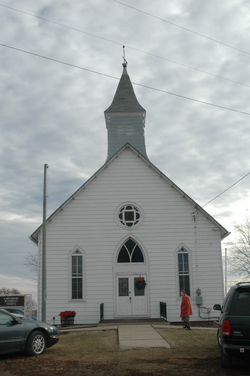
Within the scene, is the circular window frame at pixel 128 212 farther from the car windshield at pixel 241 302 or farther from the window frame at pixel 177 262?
the car windshield at pixel 241 302

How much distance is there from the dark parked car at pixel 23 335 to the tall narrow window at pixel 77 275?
28.3 feet

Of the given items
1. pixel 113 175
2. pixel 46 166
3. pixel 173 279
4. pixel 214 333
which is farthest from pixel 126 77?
pixel 214 333

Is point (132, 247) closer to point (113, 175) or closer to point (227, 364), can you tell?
point (113, 175)

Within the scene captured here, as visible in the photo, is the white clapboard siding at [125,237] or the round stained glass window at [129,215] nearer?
the white clapboard siding at [125,237]

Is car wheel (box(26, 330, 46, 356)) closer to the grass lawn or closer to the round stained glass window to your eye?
the grass lawn

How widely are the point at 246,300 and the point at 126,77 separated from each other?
24.9 meters

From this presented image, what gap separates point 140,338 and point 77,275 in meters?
7.49

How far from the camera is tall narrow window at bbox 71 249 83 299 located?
18.9 meters

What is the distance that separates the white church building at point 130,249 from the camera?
A: 18750mm

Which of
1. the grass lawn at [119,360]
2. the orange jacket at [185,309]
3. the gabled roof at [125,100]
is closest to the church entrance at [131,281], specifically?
the orange jacket at [185,309]

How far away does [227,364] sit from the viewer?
7.93 m

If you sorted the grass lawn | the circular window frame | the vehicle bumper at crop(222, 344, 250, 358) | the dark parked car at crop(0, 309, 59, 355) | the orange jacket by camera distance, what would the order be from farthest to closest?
the circular window frame < the orange jacket < the dark parked car at crop(0, 309, 59, 355) < the grass lawn < the vehicle bumper at crop(222, 344, 250, 358)

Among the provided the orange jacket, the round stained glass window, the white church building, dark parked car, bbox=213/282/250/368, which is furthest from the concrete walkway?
the round stained glass window

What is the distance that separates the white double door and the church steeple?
8842mm
